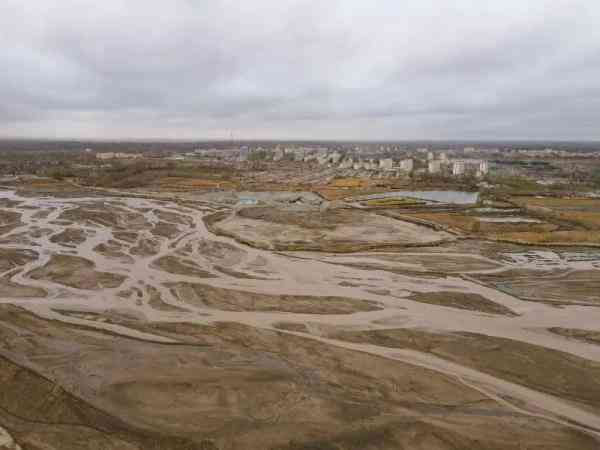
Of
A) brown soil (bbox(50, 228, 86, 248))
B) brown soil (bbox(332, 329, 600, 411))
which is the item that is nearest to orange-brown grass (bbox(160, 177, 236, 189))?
brown soil (bbox(50, 228, 86, 248))

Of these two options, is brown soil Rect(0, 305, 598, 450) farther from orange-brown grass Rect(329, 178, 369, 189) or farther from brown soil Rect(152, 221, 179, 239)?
orange-brown grass Rect(329, 178, 369, 189)

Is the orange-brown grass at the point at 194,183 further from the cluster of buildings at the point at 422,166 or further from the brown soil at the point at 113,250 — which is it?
the cluster of buildings at the point at 422,166

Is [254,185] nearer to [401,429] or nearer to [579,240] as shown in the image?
[579,240]

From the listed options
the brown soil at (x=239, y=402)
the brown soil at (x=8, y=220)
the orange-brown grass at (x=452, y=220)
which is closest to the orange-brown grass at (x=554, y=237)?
the orange-brown grass at (x=452, y=220)

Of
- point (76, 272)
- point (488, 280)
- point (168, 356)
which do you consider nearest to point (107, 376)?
point (168, 356)

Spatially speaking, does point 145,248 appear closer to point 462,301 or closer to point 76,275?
point 76,275

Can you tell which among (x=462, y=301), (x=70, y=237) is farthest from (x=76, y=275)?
(x=462, y=301)

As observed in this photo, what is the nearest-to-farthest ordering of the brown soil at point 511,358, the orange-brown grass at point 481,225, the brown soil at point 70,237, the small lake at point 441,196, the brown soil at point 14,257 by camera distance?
the brown soil at point 511,358 → the brown soil at point 14,257 → the brown soil at point 70,237 → the orange-brown grass at point 481,225 → the small lake at point 441,196

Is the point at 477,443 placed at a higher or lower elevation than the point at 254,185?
lower
